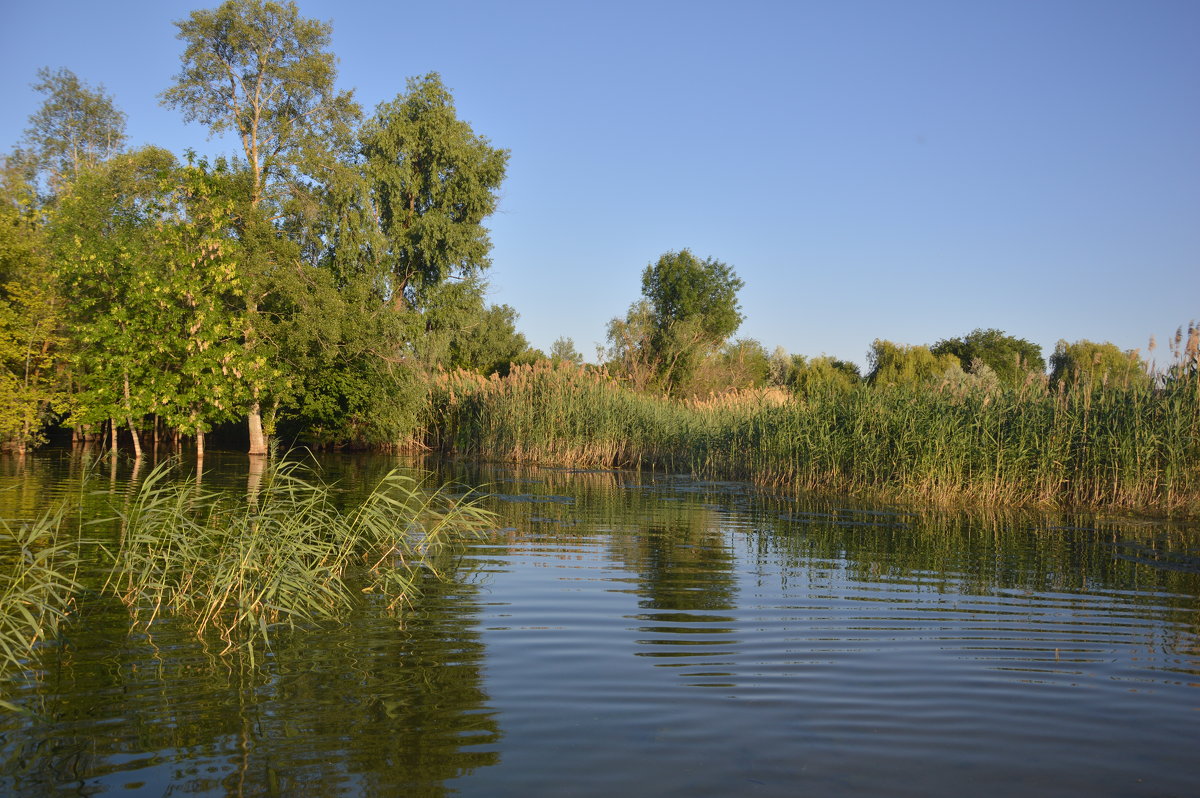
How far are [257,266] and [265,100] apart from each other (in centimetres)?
650

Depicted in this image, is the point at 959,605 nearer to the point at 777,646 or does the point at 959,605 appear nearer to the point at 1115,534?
the point at 777,646

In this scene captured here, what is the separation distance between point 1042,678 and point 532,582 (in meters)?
4.48

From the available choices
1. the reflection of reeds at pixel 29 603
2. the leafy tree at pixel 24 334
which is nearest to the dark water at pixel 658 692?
the reflection of reeds at pixel 29 603

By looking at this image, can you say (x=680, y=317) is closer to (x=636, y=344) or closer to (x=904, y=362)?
(x=636, y=344)

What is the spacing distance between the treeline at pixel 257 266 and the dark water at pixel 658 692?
18.7m

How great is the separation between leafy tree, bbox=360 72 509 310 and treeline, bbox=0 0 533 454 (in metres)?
0.09

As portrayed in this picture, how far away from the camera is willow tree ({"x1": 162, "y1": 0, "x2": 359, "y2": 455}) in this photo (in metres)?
26.9

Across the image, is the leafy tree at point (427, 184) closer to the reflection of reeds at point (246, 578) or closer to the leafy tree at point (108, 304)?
the leafy tree at point (108, 304)

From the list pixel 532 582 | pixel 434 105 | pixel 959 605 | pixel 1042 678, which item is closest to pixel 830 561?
pixel 959 605

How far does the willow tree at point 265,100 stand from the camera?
88.3 feet

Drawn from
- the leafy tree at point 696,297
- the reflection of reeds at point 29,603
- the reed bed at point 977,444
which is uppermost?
the leafy tree at point 696,297

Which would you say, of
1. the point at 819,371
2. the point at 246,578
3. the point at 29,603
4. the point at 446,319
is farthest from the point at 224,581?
the point at 819,371

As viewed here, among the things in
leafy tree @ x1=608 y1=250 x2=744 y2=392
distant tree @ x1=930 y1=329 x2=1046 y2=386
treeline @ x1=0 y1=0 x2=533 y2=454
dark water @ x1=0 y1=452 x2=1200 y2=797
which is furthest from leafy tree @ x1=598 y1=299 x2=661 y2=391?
dark water @ x1=0 y1=452 x2=1200 y2=797

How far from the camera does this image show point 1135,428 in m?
14.5
